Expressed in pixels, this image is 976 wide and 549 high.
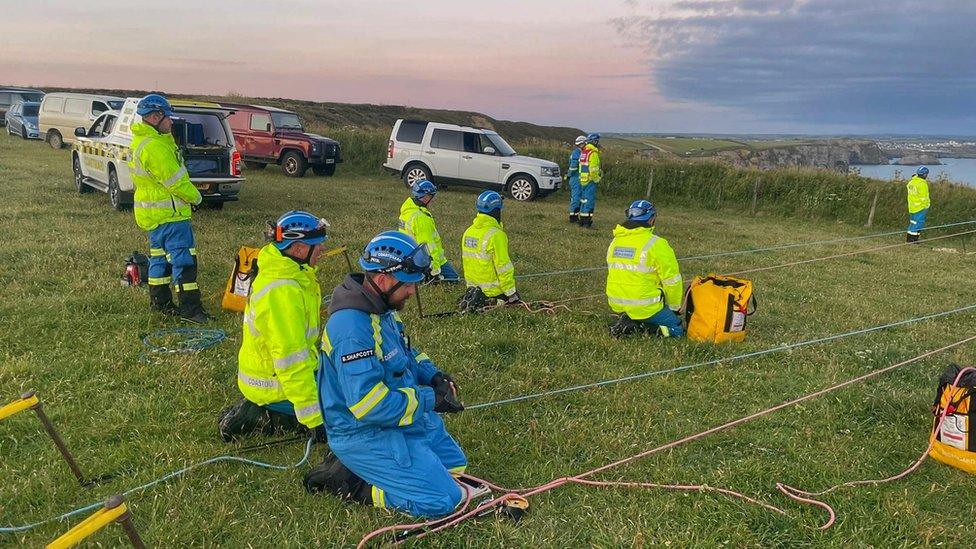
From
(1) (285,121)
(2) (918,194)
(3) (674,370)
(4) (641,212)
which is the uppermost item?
(1) (285,121)

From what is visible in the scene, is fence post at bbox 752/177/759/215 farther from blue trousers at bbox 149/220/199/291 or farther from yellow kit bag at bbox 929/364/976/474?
blue trousers at bbox 149/220/199/291

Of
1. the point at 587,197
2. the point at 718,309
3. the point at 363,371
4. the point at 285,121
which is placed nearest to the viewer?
the point at 363,371

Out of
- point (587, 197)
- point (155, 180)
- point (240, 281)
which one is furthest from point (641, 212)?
point (587, 197)

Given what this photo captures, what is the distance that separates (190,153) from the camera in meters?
11.9

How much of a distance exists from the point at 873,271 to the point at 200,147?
44.3 feet

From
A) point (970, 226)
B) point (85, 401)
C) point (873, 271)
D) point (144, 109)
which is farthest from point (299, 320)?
point (970, 226)

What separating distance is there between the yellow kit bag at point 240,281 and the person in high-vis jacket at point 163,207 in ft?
1.01

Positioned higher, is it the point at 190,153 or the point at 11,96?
the point at 11,96

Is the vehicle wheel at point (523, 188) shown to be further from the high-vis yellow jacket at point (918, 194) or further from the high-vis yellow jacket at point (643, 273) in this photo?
the high-vis yellow jacket at point (643, 273)

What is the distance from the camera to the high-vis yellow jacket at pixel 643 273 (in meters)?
6.47

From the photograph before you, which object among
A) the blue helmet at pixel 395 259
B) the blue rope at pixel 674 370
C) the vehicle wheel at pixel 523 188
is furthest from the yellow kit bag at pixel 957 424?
the vehicle wheel at pixel 523 188

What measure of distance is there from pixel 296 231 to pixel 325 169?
18.4 m

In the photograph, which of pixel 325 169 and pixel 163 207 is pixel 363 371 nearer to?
pixel 163 207

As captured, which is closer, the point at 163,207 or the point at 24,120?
the point at 163,207
